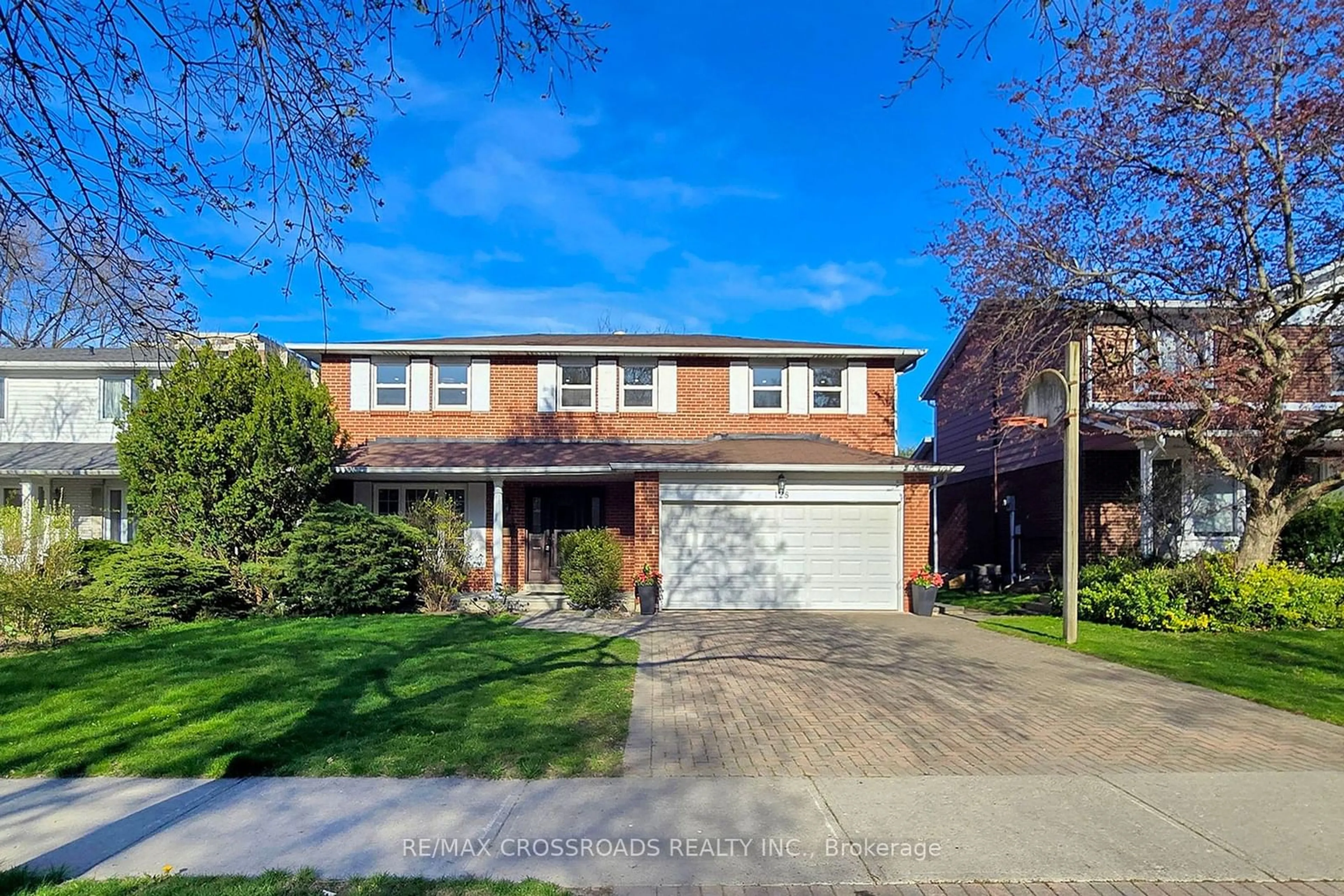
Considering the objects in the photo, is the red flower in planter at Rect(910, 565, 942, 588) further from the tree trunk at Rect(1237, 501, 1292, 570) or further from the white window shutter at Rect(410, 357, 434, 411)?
the white window shutter at Rect(410, 357, 434, 411)

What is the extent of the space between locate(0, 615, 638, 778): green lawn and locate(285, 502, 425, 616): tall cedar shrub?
2197mm

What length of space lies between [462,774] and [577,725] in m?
1.28

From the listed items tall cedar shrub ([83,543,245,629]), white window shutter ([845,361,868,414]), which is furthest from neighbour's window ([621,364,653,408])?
tall cedar shrub ([83,543,245,629])

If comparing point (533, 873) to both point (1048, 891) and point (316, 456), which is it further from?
point (316, 456)

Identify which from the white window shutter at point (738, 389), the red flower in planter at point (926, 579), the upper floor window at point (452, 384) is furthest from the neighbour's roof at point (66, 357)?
the red flower in planter at point (926, 579)

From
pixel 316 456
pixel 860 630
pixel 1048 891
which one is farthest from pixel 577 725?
pixel 316 456

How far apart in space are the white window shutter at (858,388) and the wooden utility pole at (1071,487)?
582 centimetres

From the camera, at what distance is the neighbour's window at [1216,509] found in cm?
1662

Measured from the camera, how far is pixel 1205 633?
1156 cm

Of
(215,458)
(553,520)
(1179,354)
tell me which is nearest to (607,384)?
(553,520)

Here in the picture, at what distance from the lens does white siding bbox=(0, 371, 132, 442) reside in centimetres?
1844

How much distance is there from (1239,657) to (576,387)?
42.1 feet

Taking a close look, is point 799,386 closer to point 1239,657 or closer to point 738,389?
point 738,389

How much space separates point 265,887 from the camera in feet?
11.4
